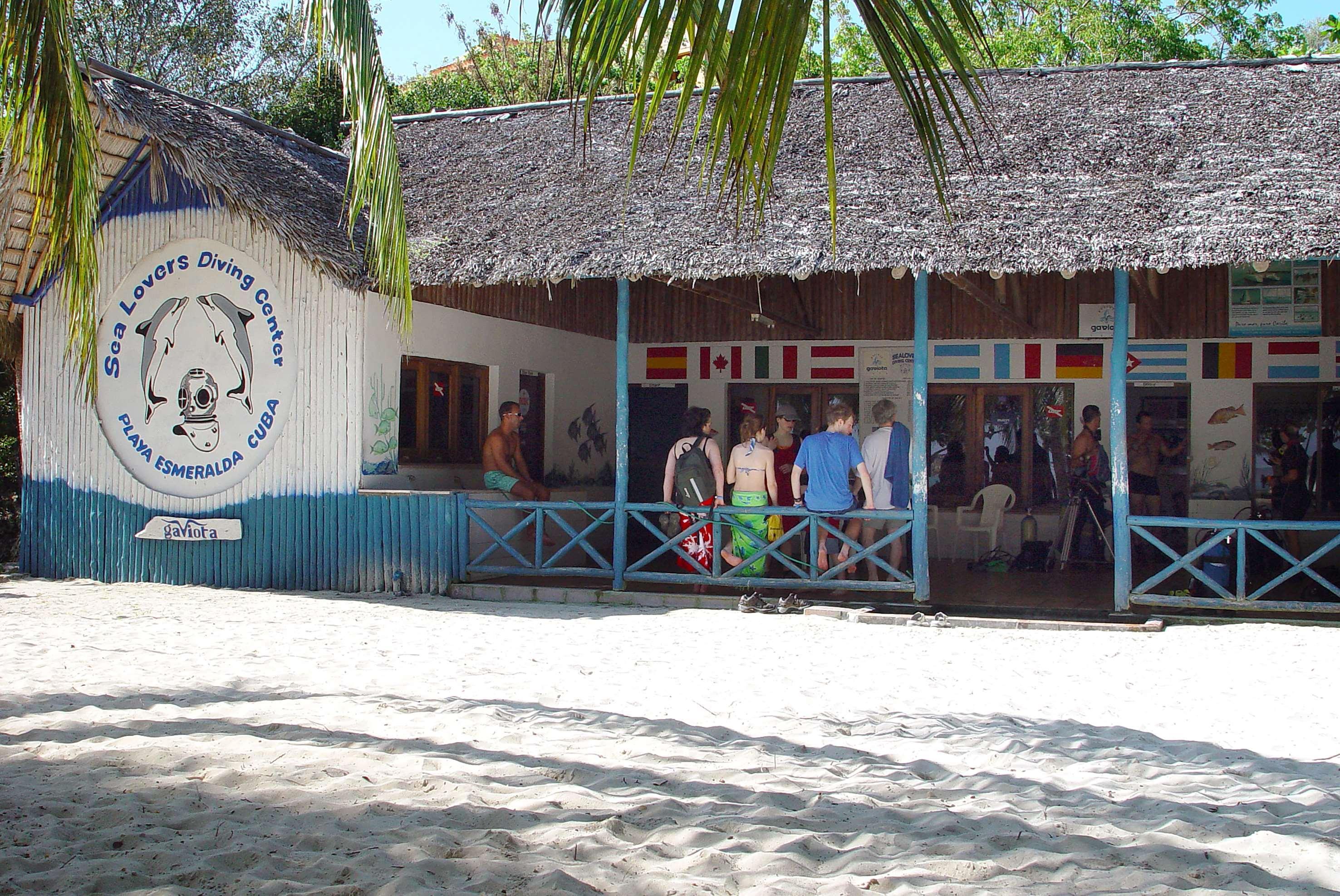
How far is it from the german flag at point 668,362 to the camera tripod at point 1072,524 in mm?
4446

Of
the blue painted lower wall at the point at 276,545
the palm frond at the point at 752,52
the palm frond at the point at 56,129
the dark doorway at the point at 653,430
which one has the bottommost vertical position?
the blue painted lower wall at the point at 276,545

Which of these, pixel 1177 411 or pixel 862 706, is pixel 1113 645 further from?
pixel 1177 411

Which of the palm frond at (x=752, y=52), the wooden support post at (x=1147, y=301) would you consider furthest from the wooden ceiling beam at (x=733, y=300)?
the palm frond at (x=752, y=52)

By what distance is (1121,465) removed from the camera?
349 inches

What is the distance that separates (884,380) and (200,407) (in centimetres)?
701

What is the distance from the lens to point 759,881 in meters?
3.50

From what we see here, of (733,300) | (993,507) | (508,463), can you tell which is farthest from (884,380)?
(508,463)

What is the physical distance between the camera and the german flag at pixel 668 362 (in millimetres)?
13773

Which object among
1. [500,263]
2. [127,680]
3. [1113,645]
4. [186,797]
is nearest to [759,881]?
[186,797]

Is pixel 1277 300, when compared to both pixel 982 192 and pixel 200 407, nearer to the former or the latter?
pixel 982 192

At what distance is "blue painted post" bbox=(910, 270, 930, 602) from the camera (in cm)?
922

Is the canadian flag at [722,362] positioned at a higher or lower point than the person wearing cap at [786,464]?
higher

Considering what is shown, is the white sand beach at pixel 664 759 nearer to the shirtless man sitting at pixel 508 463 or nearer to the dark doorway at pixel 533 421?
the shirtless man sitting at pixel 508 463

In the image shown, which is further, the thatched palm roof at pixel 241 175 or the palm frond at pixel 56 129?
the thatched palm roof at pixel 241 175
